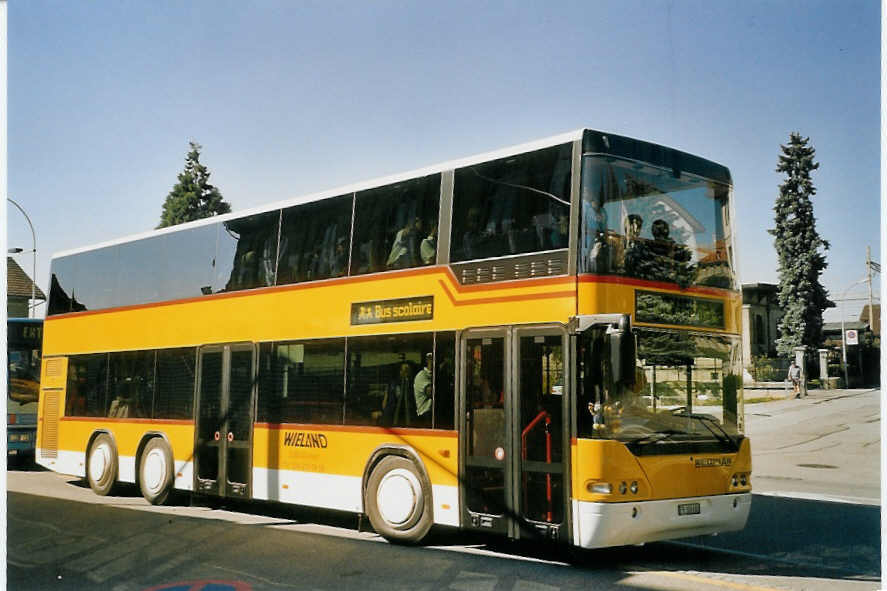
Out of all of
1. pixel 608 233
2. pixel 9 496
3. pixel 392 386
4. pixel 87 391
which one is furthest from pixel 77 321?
pixel 608 233

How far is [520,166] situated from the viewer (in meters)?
9.16

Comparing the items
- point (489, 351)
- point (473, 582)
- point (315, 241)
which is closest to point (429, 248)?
point (489, 351)

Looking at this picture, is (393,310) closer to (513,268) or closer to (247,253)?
(513,268)

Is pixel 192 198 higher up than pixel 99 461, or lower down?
higher up

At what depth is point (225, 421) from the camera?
484 inches

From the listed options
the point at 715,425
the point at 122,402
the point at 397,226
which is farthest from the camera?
the point at 122,402

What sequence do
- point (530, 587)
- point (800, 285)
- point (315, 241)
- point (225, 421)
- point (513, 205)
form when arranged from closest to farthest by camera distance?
point (530, 587) < point (513, 205) < point (315, 241) < point (225, 421) < point (800, 285)

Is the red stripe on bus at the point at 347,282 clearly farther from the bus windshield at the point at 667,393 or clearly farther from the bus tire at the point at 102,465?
the bus tire at the point at 102,465

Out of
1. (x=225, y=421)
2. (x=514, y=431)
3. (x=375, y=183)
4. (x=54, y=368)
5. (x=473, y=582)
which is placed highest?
(x=375, y=183)

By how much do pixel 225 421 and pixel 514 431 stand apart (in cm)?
507

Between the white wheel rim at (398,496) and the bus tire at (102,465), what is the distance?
6.10m

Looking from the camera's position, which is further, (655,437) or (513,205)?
(513,205)

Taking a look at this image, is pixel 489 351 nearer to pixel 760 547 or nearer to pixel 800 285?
pixel 760 547

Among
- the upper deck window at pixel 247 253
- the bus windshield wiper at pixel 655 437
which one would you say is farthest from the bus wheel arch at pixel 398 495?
the upper deck window at pixel 247 253
